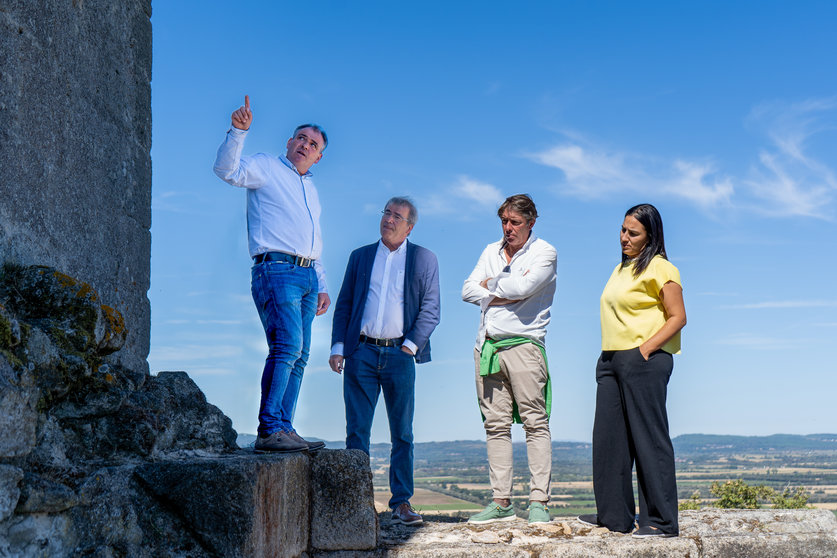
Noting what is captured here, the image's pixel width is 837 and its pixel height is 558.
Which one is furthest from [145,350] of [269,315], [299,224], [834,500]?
[834,500]

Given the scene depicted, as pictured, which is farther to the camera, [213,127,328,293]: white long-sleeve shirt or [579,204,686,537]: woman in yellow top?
[579,204,686,537]: woman in yellow top

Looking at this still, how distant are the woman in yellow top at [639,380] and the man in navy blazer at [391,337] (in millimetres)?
1173

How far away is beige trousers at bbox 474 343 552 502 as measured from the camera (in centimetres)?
451

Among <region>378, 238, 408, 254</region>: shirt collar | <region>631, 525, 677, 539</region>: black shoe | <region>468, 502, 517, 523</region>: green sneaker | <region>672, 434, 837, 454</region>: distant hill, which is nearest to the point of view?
<region>631, 525, 677, 539</region>: black shoe

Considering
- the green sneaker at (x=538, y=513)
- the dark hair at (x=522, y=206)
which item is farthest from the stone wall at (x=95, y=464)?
the dark hair at (x=522, y=206)

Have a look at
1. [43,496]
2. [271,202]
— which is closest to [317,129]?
[271,202]

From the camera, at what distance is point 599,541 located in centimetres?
404

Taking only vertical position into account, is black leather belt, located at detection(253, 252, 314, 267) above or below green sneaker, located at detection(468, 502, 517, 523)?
above

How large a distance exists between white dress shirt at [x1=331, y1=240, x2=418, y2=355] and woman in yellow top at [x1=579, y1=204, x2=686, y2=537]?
1269 millimetres

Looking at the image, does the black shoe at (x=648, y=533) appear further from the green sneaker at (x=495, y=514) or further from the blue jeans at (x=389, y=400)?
the blue jeans at (x=389, y=400)

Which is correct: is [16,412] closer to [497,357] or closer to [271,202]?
[271,202]

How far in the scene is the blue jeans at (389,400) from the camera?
4707mm

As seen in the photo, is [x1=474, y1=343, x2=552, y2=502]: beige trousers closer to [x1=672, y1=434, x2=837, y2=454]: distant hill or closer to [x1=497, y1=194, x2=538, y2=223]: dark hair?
[x1=497, y1=194, x2=538, y2=223]: dark hair

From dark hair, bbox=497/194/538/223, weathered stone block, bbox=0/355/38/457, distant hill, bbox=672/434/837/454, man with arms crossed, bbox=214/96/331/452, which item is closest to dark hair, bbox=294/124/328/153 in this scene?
man with arms crossed, bbox=214/96/331/452
